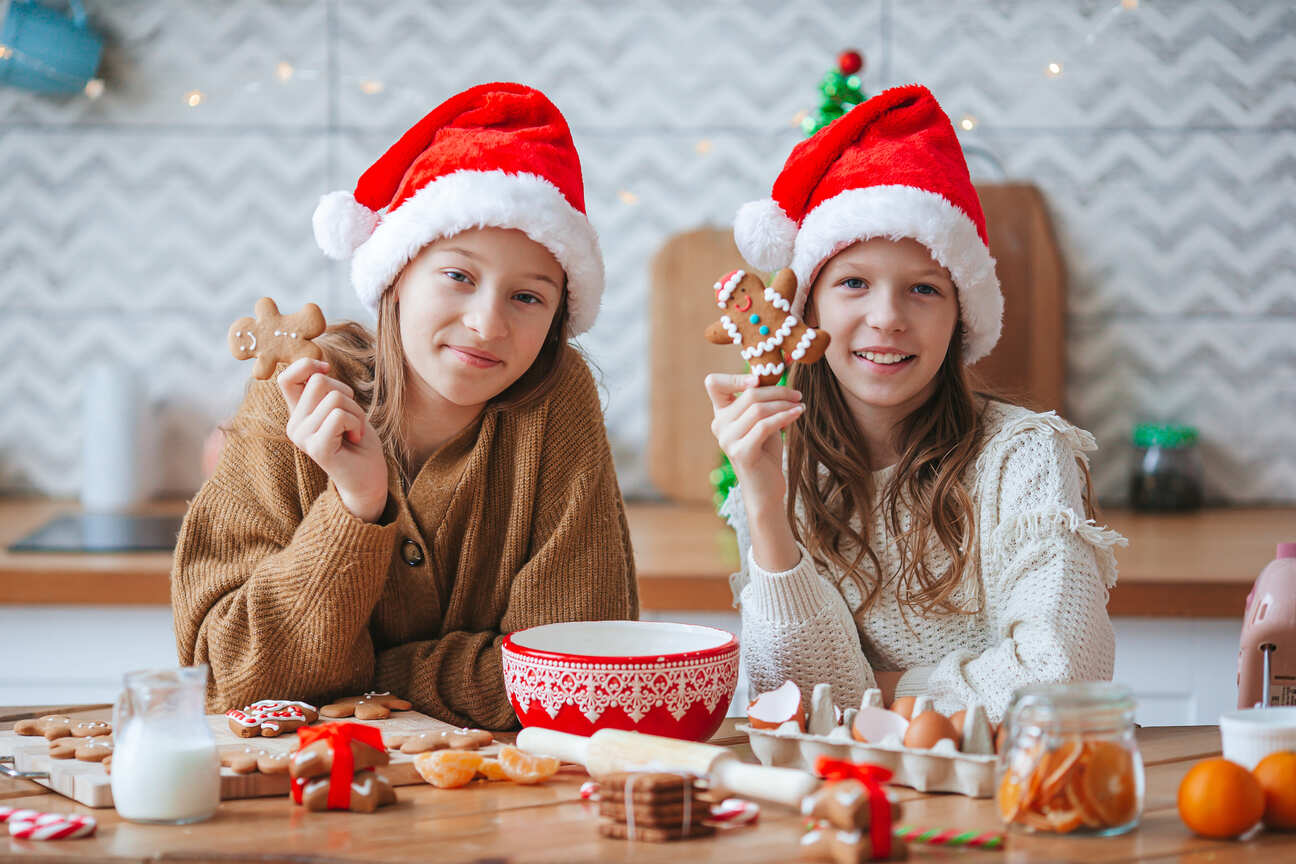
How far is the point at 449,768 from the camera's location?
948 millimetres

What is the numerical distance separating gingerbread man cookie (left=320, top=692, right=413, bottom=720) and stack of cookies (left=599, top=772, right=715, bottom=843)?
35 centimetres

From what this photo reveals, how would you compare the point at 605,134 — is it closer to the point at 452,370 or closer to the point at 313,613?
the point at 452,370

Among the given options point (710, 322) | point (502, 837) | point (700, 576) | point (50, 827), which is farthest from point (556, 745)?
point (710, 322)

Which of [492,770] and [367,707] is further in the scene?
[367,707]

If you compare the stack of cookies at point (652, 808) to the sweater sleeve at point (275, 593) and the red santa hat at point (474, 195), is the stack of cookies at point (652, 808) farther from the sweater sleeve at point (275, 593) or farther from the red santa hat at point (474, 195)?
the red santa hat at point (474, 195)

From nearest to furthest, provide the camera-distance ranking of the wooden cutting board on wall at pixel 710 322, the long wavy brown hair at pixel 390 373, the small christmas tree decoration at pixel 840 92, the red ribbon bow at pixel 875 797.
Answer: the red ribbon bow at pixel 875 797
the long wavy brown hair at pixel 390 373
the small christmas tree decoration at pixel 840 92
the wooden cutting board on wall at pixel 710 322

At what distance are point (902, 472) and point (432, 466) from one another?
51 cm

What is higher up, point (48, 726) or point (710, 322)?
point (710, 322)

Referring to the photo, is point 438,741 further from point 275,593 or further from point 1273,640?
point 1273,640

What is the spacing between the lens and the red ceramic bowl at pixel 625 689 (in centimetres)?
99

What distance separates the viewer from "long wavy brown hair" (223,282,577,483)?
1.35m

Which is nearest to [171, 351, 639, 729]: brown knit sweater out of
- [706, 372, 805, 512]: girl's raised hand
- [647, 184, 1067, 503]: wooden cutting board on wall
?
[706, 372, 805, 512]: girl's raised hand

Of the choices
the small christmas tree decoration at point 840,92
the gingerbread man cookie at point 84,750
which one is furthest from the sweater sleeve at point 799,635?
the small christmas tree decoration at point 840,92

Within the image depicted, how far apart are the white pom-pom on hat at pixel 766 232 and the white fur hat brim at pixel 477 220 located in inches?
6.6
